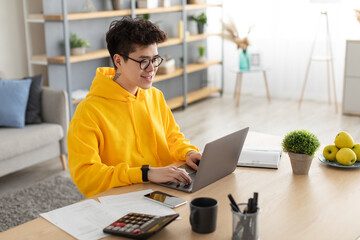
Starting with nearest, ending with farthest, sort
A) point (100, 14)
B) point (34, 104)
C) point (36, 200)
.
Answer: point (36, 200), point (34, 104), point (100, 14)

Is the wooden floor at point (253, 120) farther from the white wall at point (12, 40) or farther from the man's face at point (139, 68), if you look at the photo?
the man's face at point (139, 68)

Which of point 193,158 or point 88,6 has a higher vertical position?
point 88,6

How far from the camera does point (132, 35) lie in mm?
1921

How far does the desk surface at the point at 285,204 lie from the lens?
4.68 feet

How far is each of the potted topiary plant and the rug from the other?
6.19 feet

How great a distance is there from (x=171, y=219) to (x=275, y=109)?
15.5 ft

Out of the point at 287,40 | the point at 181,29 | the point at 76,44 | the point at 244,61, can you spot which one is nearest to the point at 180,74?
the point at 181,29

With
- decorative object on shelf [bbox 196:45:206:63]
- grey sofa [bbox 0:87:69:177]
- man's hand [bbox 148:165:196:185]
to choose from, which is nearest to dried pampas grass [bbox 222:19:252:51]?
decorative object on shelf [bbox 196:45:206:63]

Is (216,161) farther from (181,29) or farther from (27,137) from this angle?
(181,29)

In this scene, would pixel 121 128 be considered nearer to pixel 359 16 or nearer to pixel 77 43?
pixel 77 43

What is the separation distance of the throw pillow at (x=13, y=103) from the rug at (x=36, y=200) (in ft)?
1.72

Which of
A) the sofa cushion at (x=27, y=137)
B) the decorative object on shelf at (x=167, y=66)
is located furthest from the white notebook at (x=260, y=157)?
the decorative object on shelf at (x=167, y=66)

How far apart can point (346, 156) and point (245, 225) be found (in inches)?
30.1

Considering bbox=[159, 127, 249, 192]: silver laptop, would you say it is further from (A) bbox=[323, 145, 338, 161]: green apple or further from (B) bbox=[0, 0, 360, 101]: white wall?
(B) bbox=[0, 0, 360, 101]: white wall
